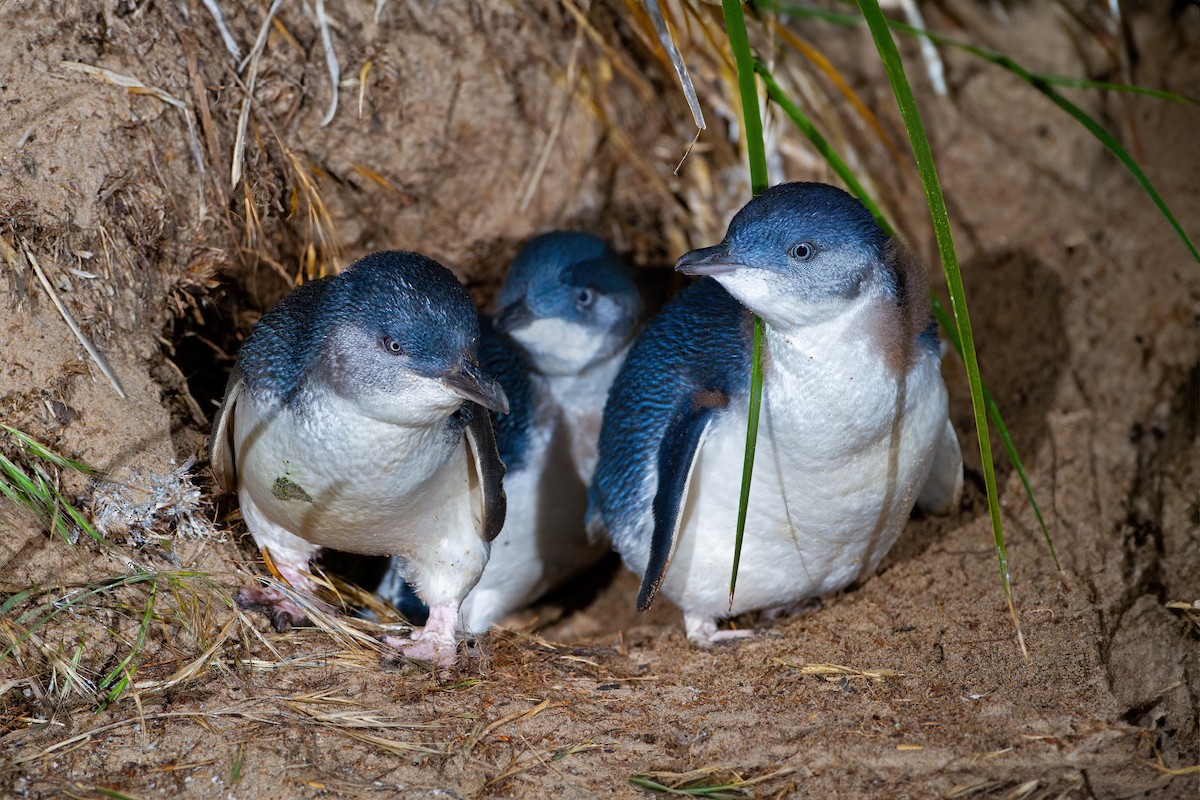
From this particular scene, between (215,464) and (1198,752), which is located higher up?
(215,464)

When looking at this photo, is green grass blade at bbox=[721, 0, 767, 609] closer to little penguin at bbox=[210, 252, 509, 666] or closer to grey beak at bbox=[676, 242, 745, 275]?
grey beak at bbox=[676, 242, 745, 275]

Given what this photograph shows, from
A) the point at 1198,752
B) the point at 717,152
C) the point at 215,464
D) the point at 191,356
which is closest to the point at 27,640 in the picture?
the point at 215,464

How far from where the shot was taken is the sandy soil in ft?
10.1

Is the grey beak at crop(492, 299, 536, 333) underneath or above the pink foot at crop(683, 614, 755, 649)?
above

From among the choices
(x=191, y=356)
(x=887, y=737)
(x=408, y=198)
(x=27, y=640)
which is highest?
(x=408, y=198)

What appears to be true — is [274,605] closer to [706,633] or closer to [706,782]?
[706,633]

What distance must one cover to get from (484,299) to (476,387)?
251cm

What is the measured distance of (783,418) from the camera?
11.2 ft

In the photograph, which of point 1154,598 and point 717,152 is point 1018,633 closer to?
point 1154,598

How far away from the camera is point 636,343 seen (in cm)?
432

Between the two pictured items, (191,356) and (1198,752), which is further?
(191,356)

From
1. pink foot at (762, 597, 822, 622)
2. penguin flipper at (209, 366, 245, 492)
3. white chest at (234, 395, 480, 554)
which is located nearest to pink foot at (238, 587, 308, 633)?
white chest at (234, 395, 480, 554)

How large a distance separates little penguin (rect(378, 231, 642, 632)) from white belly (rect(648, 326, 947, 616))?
79cm

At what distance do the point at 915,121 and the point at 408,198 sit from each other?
8.97 ft
